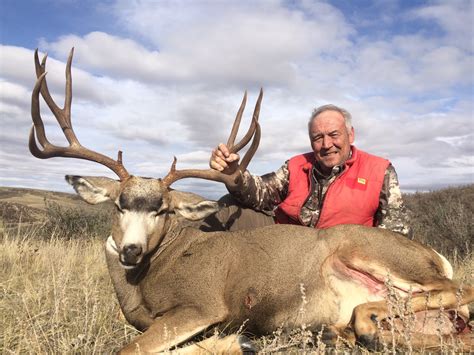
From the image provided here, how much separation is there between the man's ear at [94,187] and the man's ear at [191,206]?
2.19 ft

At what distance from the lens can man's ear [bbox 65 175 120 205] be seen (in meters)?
5.24

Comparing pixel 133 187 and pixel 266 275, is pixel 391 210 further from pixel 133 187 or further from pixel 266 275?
pixel 133 187

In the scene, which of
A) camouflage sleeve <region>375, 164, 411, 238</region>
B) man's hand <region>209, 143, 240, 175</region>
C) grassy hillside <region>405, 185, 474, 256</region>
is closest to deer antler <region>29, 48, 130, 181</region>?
man's hand <region>209, 143, 240, 175</region>

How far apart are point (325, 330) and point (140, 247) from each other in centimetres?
199

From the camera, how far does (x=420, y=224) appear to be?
1409cm

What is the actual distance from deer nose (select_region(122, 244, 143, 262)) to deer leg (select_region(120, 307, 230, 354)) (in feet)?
2.01

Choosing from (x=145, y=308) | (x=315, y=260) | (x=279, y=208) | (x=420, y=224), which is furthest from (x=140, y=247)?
(x=420, y=224)

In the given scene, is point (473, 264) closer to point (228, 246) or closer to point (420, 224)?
point (228, 246)

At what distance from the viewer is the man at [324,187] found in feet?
20.1

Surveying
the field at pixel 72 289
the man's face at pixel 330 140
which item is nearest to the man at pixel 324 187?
the man's face at pixel 330 140

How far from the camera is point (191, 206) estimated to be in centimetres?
538

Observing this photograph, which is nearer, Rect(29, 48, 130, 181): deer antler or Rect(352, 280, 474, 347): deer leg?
Rect(352, 280, 474, 347): deer leg

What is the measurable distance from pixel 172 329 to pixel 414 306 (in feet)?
7.45

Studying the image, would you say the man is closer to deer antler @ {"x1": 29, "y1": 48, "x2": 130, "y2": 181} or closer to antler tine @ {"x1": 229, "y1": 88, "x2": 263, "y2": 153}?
antler tine @ {"x1": 229, "y1": 88, "x2": 263, "y2": 153}
